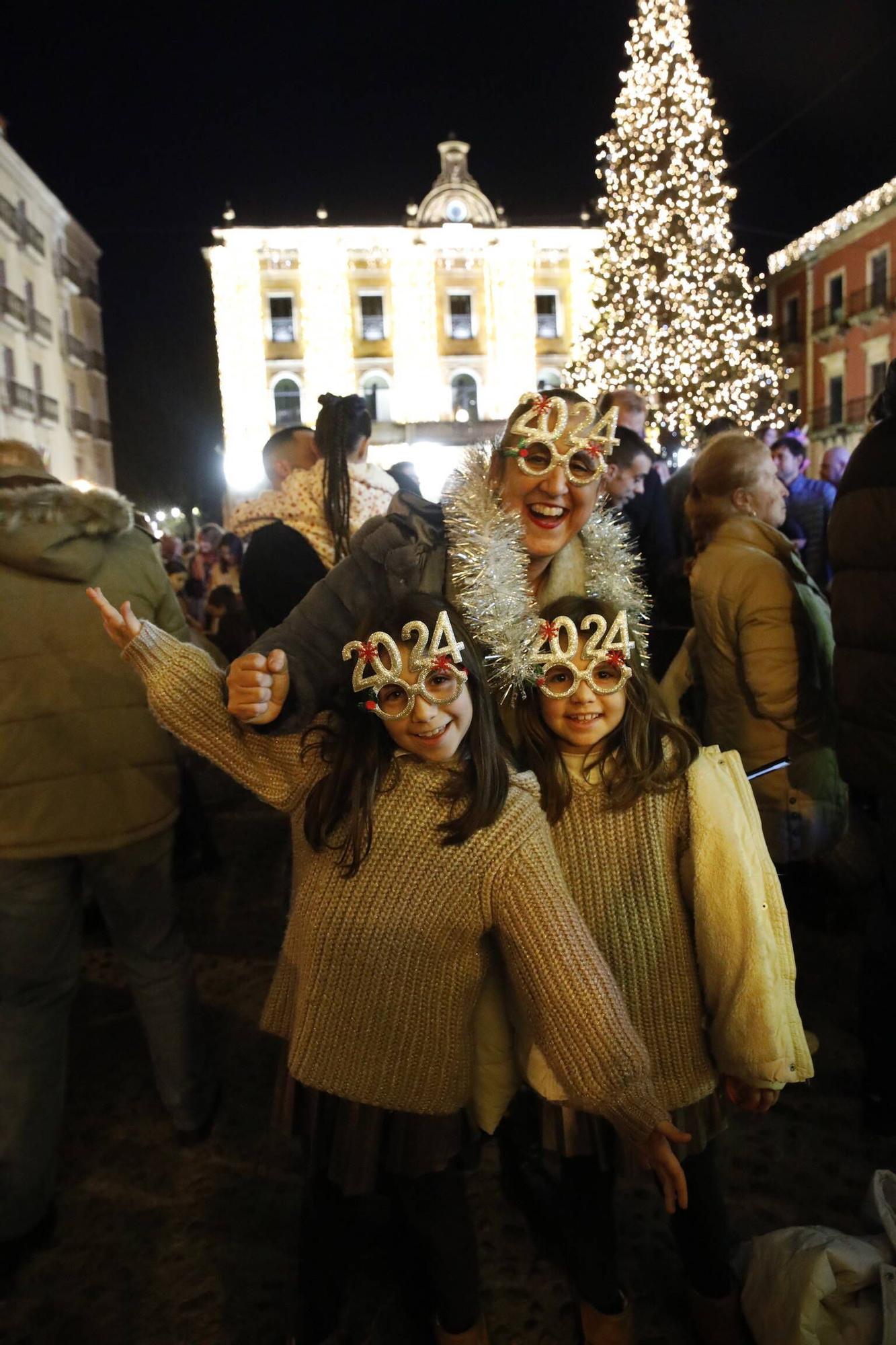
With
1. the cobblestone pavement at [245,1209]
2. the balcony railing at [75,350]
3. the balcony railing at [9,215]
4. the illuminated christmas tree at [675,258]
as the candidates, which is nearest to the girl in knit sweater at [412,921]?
the cobblestone pavement at [245,1209]

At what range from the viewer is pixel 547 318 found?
35.3 m

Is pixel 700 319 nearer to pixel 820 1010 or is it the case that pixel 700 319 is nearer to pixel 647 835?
pixel 820 1010

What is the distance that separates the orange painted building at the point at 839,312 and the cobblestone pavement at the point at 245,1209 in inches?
1040

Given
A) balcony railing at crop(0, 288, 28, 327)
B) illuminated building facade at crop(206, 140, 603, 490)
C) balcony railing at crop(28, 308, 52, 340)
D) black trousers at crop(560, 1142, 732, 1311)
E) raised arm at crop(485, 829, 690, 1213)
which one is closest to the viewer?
raised arm at crop(485, 829, 690, 1213)

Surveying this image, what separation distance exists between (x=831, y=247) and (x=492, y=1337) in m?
32.4

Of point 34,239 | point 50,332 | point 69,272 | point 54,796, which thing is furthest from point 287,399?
point 54,796

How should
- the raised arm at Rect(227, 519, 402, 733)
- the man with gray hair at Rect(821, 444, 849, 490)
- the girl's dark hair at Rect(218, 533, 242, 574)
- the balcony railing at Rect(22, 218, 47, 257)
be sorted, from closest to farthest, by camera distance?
the raised arm at Rect(227, 519, 402, 733), the man with gray hair at Rect(821, 444, 849, 490), the girl's dark hair at Rect(218, 533, 242, 574), the balcony railing at Rect(22, 218, 47, 257)

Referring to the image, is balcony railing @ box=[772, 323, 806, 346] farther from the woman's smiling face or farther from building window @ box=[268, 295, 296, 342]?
the woman's smiling face

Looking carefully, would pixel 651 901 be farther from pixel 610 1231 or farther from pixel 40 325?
pixel 40 325

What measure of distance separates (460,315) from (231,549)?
26.9 meters

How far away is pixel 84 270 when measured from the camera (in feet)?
109

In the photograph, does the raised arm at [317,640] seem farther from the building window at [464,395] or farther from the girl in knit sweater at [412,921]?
the building window at [464,395]

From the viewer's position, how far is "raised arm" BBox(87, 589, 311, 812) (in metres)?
1.93

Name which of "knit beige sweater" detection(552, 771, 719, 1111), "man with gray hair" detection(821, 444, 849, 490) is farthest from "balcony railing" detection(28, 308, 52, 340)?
"knit beige sweater" detection(552, 771, 719, 1111)
